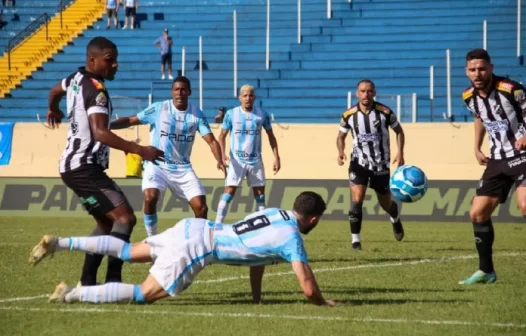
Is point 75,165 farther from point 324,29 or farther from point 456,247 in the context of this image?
point 324,29

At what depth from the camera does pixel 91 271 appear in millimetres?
9711

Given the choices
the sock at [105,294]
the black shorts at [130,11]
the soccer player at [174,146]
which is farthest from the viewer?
the black shorts at [130,11]

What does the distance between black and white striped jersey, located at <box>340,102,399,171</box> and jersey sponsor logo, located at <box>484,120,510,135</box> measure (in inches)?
195

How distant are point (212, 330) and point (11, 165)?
1932cm

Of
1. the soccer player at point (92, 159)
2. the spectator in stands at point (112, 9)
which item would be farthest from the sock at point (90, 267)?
the spectator in stands at point (112, 9)

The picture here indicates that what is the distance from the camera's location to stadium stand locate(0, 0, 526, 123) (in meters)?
29.9

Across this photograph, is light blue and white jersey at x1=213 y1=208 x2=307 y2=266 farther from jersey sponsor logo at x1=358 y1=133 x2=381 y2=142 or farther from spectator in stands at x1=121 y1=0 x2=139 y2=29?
spectator in stands at x1=121 y1=0 x2=139 y2=29

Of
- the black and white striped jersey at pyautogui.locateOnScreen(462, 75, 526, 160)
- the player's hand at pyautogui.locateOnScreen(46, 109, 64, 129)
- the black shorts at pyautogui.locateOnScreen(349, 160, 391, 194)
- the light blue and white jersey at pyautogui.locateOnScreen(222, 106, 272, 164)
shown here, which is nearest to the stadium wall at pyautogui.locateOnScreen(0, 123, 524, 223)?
the light blue and white jersey at pyautogui.locateOnScreen(222, 106, 272, 164)

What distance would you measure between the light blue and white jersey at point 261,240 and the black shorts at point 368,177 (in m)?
7.25

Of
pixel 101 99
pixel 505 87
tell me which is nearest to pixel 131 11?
pixel 505 87

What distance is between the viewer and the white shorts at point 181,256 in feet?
28.6

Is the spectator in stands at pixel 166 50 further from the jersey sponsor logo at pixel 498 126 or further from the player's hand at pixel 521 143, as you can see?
the player's hand at pixel 521 143

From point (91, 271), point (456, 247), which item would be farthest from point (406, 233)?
point (91, 271)

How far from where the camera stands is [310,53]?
32.1 meters
